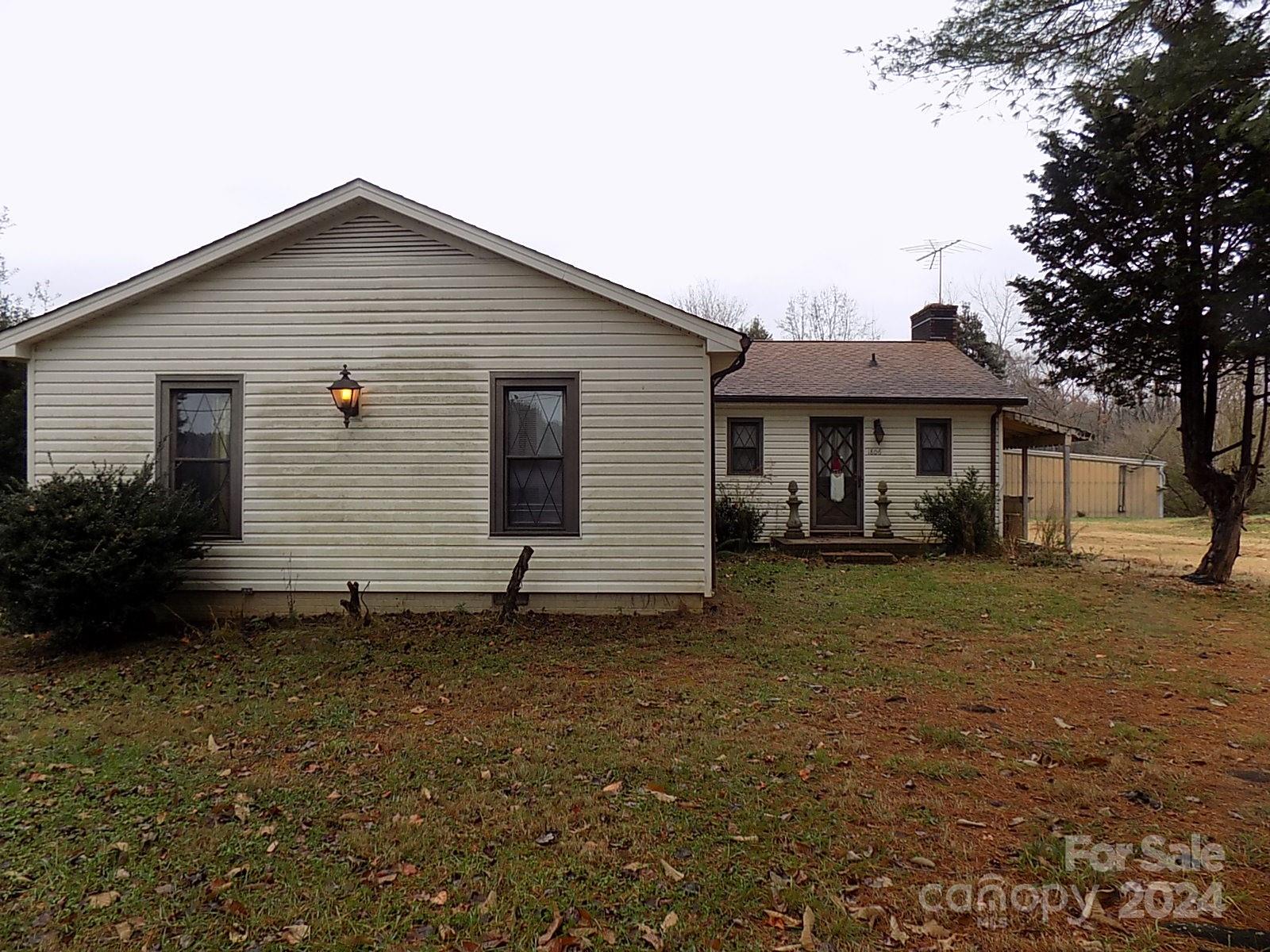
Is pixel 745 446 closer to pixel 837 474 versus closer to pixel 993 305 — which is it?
pixel 837 474

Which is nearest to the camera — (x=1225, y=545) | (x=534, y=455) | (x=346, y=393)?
(x=346, y=393)

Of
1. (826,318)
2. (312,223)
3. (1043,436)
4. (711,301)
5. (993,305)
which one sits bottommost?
(1043,436)

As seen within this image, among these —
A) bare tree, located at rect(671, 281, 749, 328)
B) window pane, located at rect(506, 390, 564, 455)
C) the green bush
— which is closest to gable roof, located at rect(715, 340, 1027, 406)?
the green bush

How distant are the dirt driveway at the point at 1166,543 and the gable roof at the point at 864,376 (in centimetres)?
411

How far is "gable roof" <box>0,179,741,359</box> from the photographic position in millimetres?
7250

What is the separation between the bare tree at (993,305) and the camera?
120 feet

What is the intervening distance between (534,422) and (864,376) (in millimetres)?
9671

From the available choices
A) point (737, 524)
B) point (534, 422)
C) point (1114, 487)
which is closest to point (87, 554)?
point (534, 422)

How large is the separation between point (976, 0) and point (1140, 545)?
16.7 m

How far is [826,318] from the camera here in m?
37.6

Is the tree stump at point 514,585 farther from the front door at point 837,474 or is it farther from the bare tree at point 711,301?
the bare tree at point 711,301

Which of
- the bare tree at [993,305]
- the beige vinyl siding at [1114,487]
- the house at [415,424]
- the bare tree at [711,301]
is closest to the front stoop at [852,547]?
the house at [415,424]

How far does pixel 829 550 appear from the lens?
13.3m

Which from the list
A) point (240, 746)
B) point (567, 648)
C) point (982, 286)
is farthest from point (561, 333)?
point (982, 286)
